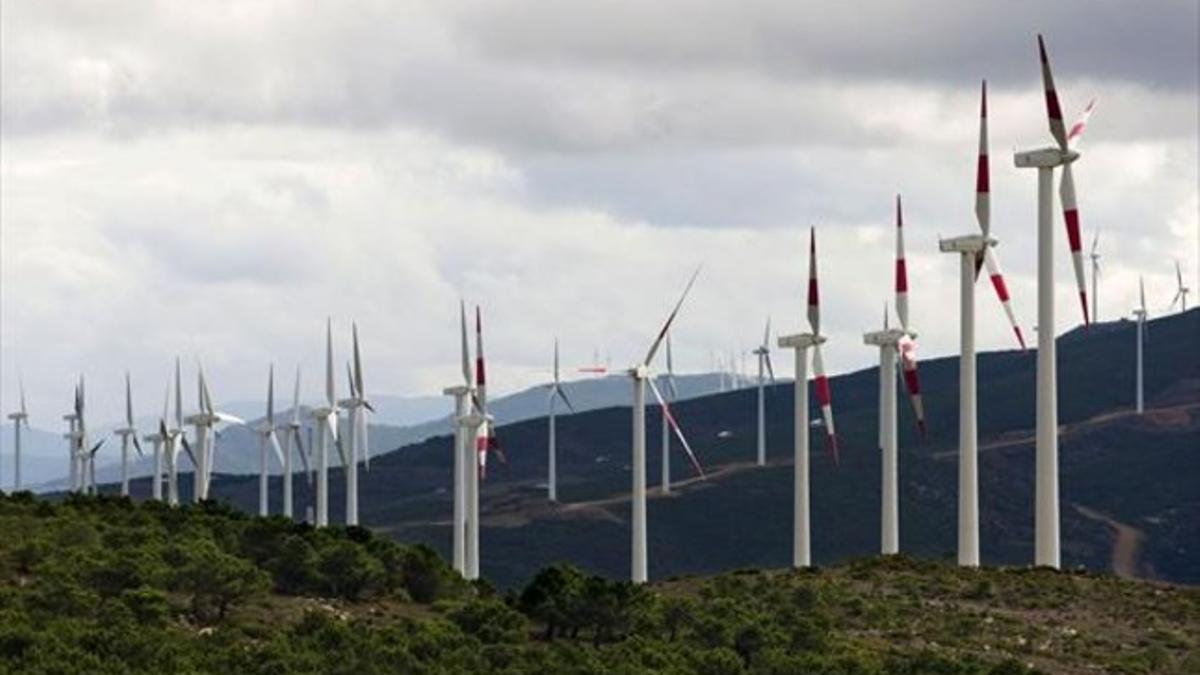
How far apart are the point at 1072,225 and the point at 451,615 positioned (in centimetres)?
3719

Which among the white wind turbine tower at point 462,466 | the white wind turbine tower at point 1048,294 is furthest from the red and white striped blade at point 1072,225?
the white wind turbine tower at point 462,466

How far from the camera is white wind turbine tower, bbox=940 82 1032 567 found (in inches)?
4616

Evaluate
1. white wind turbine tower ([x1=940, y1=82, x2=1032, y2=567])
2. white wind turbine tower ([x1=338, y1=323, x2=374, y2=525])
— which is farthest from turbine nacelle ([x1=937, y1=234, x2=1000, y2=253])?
white wind turbine tower ([x1=338, y1=323, x2=374, y2=525])

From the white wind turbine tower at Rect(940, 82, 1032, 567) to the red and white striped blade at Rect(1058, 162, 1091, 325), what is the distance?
4.77 meters

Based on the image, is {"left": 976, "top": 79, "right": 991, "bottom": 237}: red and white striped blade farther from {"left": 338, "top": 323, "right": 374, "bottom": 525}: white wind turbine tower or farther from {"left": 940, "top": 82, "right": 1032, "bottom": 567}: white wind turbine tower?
{"left": 338, "top": 323, "right": 374, "bottom": 525}: white wind turbine tower

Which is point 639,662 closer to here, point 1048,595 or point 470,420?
point 1048,595

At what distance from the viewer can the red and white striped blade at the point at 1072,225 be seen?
106m

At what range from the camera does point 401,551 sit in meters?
92.6

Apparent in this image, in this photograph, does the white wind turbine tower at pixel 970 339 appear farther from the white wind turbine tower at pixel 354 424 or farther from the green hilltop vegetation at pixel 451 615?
the white wind turbine tower at pixel 354 424

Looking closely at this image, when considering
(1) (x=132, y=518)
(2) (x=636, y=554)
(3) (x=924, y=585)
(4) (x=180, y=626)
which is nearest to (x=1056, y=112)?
(3) (x=924, y=585)

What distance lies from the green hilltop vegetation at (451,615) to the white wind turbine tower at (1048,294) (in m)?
4.56

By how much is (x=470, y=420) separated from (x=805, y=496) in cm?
2687

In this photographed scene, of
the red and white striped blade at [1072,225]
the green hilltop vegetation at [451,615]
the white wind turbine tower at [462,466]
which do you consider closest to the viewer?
the green hilltop vegetation at [451,615]

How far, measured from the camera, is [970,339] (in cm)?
12056
